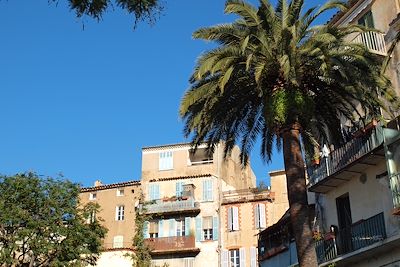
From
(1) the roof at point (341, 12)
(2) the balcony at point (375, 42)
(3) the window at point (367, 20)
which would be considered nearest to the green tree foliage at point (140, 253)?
(1) the roof at point (341, 12)

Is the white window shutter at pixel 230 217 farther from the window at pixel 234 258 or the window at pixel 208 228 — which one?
the window at pixel 234 258

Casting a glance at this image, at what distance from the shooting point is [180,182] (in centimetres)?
6125

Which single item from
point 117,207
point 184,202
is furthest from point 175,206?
point 117,207

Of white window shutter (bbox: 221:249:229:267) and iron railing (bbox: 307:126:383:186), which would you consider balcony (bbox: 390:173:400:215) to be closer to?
iron railing (bbox: 307:126:383:186)

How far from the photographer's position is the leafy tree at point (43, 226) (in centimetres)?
3972

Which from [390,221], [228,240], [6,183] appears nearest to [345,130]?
[390,221]

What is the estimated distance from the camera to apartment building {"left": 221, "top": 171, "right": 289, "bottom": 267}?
56.7 m

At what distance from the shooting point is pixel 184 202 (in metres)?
59.1

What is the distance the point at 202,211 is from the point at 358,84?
40.8 m

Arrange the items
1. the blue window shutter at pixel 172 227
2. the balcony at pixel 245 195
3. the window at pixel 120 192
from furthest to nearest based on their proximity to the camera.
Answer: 1. the window at pixel 120 192
2. the blue window shutter at pixel 172 227
3. the balcony at pixel 245 195

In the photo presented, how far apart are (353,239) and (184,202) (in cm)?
3457

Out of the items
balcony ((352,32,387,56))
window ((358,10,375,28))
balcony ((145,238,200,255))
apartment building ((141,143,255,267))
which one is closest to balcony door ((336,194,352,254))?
balcony ((352,32,387,56))

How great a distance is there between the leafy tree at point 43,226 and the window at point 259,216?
1848 centimetres

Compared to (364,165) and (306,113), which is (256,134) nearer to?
(306,113)
